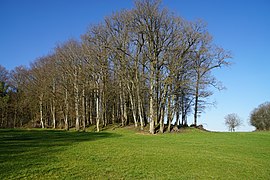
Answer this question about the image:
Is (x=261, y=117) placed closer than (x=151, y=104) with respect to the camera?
No

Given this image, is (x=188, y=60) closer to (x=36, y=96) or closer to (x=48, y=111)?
(x=36, y=96)

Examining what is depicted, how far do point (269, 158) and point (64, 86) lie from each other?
31.9m

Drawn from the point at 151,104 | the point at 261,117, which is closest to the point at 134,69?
the point at 151,104

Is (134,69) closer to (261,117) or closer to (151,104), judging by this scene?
(151,104)

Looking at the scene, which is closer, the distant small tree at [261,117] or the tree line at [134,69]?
the tree line at [134,69]

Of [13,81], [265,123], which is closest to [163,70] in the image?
[13,81]

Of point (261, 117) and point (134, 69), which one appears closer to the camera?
point (134, 69)

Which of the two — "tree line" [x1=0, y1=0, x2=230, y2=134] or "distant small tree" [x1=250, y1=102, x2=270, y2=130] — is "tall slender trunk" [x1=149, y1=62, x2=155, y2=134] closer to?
"tree line" [x1=0, y1=0, x2=230, y2=134]

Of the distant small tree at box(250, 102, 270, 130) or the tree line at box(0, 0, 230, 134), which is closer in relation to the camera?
the tree line at box(0, 0, 230, 134)

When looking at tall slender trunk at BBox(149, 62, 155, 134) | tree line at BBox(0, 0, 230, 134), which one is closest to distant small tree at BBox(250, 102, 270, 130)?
tree line at BBox(0, 0, 230, 134)

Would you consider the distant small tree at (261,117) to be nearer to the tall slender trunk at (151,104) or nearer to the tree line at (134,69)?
the tree line at (134,69)

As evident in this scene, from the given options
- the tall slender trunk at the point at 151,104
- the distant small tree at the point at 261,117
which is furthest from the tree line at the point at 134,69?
the distant small tree at the point at 261,117

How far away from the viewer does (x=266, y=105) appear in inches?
2953

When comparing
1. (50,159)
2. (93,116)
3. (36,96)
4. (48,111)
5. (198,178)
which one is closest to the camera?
(198,178)
